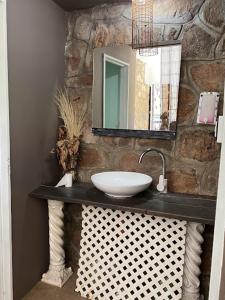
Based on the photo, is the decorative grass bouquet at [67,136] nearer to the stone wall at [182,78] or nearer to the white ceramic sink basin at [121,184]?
the stone wall at [182,78]

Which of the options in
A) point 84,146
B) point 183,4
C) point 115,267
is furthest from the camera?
point 84,146

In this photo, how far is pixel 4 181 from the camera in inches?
67.6

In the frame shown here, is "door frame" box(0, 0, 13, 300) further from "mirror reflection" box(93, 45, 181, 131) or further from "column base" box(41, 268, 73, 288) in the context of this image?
"mirror reflection" box(93, 45, 181, 131)

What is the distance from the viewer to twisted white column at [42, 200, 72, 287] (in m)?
2.08

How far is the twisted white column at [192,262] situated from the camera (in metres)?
1.70

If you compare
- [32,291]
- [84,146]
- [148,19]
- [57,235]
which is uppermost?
[148,19]

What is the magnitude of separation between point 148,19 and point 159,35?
0.15 meters

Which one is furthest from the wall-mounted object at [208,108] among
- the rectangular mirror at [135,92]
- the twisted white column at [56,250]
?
the twisted white column at [56,250]

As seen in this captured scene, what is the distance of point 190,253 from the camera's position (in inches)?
68.4

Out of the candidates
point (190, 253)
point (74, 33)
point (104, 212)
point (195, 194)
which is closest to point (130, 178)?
point (104, 212)

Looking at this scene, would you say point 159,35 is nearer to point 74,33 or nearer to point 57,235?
point 74,33

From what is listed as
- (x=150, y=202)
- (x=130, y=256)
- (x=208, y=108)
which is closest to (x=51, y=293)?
(x=130, y=256)

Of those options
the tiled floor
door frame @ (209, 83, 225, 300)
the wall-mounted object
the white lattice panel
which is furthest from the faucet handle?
the tiled floor

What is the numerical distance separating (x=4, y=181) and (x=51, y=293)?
3.31ft
